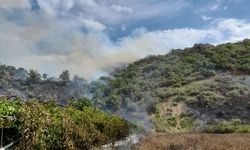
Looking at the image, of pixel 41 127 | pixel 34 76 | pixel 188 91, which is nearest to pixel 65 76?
pixel 34 76

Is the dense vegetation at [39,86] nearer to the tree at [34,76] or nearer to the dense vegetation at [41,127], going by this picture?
the tree at [34,76]

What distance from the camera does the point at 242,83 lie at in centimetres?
8350

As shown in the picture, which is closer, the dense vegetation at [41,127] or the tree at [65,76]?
the dense vegetation at [41,127]

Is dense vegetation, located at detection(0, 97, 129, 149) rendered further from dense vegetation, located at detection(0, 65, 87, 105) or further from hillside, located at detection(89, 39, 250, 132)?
dense vegetation, located at detection(0, 65, 87, 105)

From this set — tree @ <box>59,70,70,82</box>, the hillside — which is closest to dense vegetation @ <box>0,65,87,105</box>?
tree @ <box>59,70,70,82</box>

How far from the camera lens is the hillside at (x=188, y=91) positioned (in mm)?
70188

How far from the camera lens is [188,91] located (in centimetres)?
8388

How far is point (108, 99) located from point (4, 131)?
74962 millimetres

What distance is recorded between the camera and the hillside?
70.2 metres

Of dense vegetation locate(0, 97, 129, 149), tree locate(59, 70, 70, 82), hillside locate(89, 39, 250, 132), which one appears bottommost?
dense vegetation locate(0, 97, 129, 149)

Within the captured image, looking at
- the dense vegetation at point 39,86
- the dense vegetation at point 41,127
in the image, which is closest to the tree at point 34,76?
the dense vegetation at point 39,86

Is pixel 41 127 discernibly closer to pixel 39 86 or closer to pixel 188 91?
pixel 188 91

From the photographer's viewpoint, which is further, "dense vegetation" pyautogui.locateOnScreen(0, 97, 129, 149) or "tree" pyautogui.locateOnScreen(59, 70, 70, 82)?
"tree" pyautogui.locateOnScreen(59, 70, 70, 82)

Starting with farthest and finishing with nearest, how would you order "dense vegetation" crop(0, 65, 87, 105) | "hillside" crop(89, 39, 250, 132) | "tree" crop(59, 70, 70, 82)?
"tree" crop(59, 70, 70, 82)
"dense vegetation" crop(0, 65, 87, 105)
"hillside" crop(89, 39, 250, 132)
